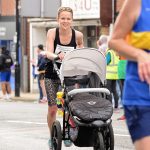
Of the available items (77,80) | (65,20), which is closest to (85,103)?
(77,80)

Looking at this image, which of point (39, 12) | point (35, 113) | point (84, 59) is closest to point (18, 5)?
point (39, 12)

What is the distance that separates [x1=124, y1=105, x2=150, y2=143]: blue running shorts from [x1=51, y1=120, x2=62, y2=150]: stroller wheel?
3.32 m

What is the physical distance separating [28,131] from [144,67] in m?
7.33

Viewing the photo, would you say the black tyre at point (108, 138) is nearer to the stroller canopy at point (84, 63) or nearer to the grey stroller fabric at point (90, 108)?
the grey stroller fabric at point (90, 108)

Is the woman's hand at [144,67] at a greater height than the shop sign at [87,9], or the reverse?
the shop sign at [87,9]

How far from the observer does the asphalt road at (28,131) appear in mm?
8870

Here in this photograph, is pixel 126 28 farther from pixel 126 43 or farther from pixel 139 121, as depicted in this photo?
pixel 139 121

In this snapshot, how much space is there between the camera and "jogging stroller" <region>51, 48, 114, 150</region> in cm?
637

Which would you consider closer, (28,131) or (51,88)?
(51,88)

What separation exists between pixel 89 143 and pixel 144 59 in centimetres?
320

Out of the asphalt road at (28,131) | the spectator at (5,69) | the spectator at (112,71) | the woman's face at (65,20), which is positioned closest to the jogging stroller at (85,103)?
the woman's face at (65,20)

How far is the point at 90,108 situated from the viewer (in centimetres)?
645

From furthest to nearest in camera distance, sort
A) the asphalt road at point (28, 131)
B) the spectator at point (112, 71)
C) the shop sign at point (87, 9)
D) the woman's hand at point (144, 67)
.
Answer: the shop sign at point (87, 9)
the spectator at point (112, 71)
the asphalt road at point (28, 131)
the woman's hand at point (144, 67)

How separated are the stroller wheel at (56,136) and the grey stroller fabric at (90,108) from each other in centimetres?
53
